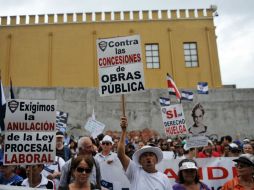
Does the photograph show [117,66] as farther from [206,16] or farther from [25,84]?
[206,16]

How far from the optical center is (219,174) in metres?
6.87

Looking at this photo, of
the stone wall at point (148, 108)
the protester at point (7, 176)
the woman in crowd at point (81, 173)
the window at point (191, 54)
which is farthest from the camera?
the window at point (191, 54)

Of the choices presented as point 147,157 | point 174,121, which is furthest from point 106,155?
point 174,121

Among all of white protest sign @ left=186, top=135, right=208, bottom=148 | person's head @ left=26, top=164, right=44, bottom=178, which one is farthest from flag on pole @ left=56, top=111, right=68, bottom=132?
person's head @ left=26, top=164, right=44, bottom=178

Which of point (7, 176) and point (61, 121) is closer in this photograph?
point (7, 176)

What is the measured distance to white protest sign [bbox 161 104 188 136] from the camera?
10.6 meters

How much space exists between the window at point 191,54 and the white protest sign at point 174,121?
55.7 feet

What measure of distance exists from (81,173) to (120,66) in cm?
272

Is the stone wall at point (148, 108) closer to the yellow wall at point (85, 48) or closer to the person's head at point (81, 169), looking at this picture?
the yellow wall at point (85, 48)

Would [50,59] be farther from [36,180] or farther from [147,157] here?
[147,157]

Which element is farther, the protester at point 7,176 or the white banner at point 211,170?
the white banner at point 211,170

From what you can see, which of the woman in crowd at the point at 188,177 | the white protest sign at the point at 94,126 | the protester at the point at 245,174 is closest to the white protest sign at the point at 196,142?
the protester at the point at 245,174

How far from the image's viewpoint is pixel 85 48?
90.3 ft

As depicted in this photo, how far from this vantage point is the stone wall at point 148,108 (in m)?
20.4
